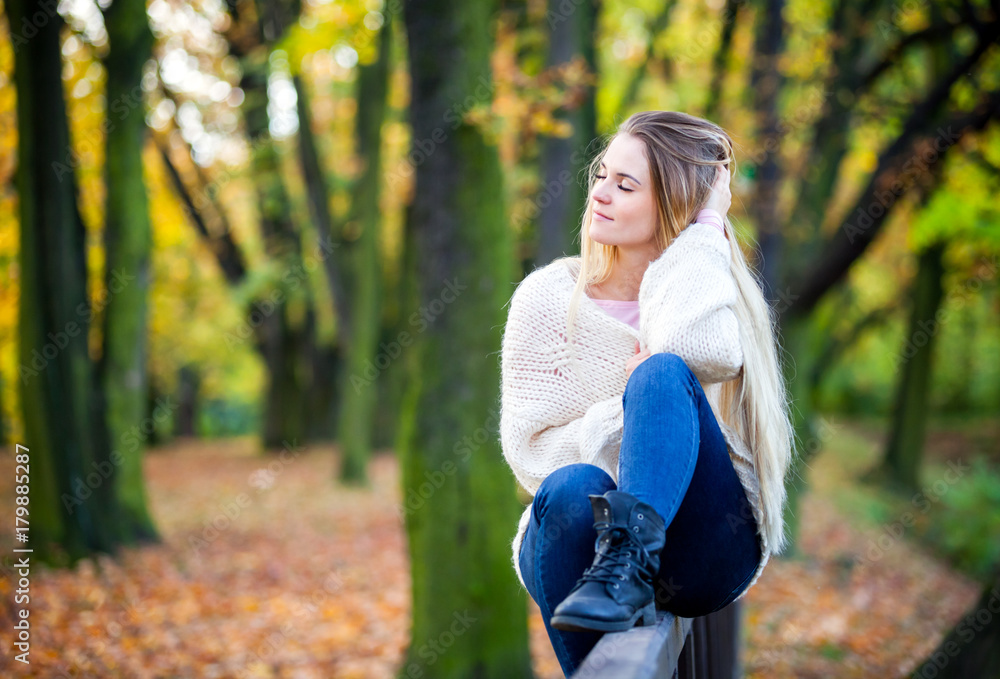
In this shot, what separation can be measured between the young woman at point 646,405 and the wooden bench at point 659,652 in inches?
2.0

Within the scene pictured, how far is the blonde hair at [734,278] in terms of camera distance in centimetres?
231

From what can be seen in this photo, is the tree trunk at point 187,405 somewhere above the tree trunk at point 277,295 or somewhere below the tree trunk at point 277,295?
below

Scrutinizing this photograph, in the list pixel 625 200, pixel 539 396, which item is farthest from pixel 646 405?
pixel 625 200

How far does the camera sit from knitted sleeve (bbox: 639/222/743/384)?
2.17 meters

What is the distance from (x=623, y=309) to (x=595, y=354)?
7.9 inches

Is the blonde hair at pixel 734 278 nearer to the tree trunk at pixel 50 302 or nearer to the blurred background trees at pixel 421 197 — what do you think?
the blurred background trees at pixel 421 197

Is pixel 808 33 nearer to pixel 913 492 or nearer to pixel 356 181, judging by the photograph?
pixel 356 181

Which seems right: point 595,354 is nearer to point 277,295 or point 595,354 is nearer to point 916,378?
point 277,295

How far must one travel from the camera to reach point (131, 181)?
26.1 feet

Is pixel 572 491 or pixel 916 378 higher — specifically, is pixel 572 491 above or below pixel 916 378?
above

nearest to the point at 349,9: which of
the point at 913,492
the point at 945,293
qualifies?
the point at 945,293

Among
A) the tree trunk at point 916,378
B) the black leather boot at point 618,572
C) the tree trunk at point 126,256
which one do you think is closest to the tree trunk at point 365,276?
the tree trunk at point 126,256

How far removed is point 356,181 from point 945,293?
9456 mm

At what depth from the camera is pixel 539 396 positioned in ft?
8.06
